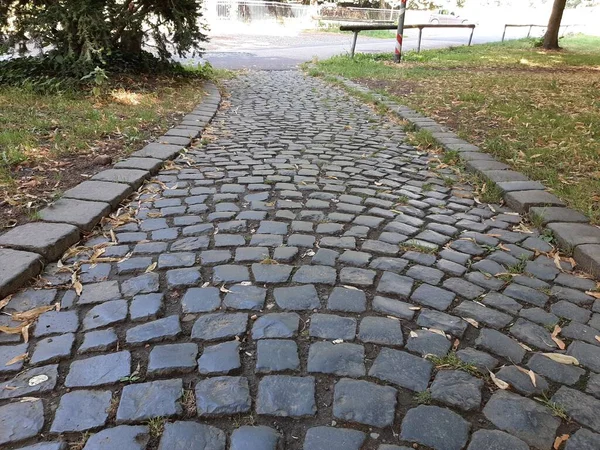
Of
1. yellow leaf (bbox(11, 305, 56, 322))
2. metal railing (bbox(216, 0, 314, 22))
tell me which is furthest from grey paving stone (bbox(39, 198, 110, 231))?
metal railing (bbox(216, 0, 314, 22))

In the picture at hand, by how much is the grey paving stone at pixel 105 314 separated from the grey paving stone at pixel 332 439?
1062 mm

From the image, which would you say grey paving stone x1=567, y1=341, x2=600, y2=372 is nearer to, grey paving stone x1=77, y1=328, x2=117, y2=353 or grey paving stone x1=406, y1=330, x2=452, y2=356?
grey paving stone x1=406, y1=330, x2=452, y2=356

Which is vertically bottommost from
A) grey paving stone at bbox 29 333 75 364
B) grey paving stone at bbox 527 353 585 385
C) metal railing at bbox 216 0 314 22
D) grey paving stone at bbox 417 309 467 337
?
grey paving stone at bbox 527 353 585 385

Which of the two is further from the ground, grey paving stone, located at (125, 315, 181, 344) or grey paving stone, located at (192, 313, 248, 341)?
grey paving stone, located at (125, 315, 181, 344)

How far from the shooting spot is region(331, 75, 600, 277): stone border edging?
2854mm

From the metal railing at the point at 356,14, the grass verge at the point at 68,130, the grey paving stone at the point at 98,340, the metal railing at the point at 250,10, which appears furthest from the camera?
the metal railing at the point at 356,14

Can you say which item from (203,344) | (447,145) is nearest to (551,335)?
(203,344)

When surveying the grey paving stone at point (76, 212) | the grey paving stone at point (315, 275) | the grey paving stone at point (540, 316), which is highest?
the grey paving stone at point (76, 212)

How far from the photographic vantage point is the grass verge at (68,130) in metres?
3.42

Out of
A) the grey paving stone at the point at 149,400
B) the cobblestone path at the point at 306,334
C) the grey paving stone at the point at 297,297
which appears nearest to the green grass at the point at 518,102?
the cobblestone path at the point at 306,334

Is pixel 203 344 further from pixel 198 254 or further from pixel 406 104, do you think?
pixel 406 104

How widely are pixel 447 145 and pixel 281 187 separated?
2.16 meters

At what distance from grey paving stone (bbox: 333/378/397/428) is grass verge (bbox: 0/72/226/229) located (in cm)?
229

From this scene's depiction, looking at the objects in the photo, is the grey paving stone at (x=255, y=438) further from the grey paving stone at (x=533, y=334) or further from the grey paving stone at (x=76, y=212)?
the grey paving stone at (x=76, y=212)
